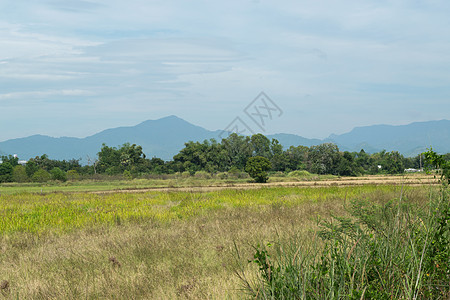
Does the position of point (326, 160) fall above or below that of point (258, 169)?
above

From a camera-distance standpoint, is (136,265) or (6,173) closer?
(136,265)

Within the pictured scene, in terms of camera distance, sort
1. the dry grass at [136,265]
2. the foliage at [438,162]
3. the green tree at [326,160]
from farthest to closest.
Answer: the green tree at [326,160] → the dry grass at [136,265] → the foliage at [438,162]

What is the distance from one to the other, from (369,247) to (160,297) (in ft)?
8.78

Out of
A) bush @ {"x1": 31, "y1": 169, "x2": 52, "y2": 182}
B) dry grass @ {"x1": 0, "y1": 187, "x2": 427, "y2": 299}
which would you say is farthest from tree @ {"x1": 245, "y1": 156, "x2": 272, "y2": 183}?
dry grass @ {"x1": 0, "y1": 187, "x2": 427, "y2": 299}

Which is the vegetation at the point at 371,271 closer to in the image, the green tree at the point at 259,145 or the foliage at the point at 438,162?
the foliage at the point at 438,162

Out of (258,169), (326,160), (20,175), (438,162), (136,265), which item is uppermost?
(438,162)

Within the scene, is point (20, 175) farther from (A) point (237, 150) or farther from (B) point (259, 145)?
(B) point (259, 145)

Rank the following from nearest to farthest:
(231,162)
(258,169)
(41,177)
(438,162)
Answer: (438,162)
(258,169)
(41,177)
(231,162)

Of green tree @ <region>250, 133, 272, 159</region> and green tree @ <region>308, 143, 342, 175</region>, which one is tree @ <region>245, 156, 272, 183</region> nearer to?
green tree @ <region>308, 143, 342, 175</region>

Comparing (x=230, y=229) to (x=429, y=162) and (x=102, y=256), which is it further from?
(x=429, y=162)

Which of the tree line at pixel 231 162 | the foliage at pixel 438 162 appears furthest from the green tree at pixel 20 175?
the foliage at pixel 438 162

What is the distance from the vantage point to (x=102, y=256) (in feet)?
24.9

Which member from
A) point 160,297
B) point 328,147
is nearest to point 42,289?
point 160,297

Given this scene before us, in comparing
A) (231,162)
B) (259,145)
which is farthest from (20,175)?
(259,145)
